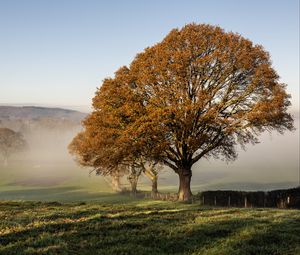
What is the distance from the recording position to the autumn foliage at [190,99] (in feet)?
131

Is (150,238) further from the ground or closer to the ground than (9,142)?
closer to the ground

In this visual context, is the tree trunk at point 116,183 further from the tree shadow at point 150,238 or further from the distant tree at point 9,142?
the distant tree at point 9,142

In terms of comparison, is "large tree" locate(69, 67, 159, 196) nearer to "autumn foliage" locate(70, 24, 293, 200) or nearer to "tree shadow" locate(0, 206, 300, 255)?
"autumn foliage" locate(70, 24, 293, 200)

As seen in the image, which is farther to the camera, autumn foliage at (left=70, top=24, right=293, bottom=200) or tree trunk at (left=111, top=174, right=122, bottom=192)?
tree trunk at (left=111, top=174, right=122, bottom=192)

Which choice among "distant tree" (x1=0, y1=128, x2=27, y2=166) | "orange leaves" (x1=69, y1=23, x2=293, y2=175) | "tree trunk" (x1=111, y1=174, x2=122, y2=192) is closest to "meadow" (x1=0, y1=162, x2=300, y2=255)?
"orange leaves" (x1=69, y1=23, x2=293, y2=175)

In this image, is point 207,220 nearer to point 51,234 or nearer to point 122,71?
point 51,234

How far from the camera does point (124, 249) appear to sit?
12938mm

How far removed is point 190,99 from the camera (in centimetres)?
4097

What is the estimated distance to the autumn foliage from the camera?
1567 inches

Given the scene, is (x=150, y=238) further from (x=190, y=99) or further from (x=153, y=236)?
(x=190, y=99)

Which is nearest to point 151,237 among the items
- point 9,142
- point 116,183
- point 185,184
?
point 185,184

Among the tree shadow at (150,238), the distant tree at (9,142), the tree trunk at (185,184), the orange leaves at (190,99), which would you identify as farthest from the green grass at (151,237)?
the distant tree at (9,142)

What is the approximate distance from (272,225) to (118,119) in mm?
25421

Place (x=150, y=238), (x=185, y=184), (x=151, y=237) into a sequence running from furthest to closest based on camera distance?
(x=185, y=184) < (x=151, y=237) < (x=150, y=238)
